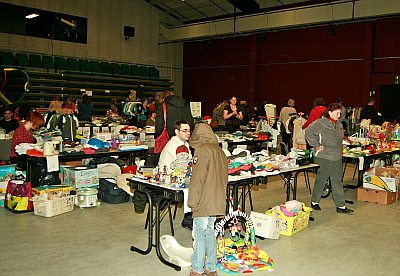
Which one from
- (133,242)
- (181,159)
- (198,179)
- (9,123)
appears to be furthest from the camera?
(9,123)

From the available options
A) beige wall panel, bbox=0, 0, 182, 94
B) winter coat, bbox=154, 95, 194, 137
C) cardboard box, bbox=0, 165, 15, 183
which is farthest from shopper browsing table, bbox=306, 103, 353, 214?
beige wall panel, bbox=0, 0, 182, 94

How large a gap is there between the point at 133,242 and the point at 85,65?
42.0ft

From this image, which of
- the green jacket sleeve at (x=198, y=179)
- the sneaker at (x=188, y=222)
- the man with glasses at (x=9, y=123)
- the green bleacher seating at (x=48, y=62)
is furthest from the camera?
the green bleacher seating at (x=48, y=62)

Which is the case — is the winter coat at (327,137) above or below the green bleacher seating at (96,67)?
below

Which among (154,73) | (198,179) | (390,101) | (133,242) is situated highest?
(154,73)

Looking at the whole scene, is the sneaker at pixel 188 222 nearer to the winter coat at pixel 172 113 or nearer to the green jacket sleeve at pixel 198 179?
the winter coat at pixel 172 113

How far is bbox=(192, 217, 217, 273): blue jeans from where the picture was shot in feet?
11.5

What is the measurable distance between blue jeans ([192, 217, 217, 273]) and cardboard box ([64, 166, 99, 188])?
3.08 meters

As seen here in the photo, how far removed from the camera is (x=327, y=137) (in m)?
5.76

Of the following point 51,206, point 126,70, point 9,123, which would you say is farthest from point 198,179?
point 126,70

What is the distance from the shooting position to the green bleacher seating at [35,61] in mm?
14836

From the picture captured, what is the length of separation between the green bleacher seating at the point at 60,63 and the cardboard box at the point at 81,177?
32.9 ft

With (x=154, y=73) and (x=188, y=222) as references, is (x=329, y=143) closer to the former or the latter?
(x=188, y=222)

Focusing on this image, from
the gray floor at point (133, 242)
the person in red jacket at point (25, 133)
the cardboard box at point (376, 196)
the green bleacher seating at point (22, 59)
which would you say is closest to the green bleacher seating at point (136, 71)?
the green bleacher seating at point (22, 59)
